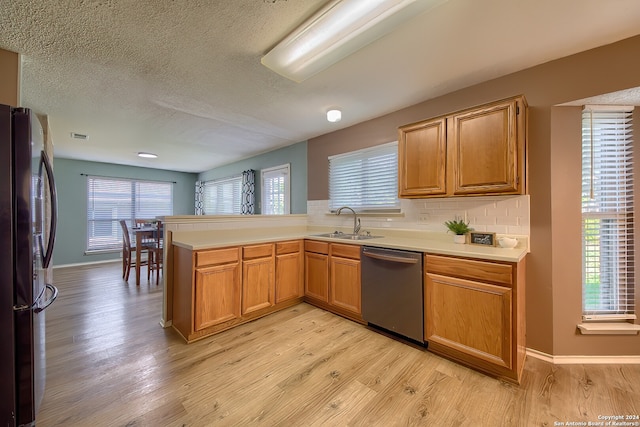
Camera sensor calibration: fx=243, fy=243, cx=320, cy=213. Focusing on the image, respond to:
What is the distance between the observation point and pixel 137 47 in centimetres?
179

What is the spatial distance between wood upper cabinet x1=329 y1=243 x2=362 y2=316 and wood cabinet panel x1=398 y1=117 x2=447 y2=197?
33.8 inches

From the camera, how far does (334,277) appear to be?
2.79 m

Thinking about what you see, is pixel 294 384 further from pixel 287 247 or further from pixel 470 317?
pixel 287 247

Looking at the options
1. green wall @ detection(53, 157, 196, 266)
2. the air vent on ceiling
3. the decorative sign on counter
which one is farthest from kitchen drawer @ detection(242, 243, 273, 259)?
green wall @ detection(53, 157, 196, 266)

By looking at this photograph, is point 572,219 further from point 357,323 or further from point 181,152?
point 181,152

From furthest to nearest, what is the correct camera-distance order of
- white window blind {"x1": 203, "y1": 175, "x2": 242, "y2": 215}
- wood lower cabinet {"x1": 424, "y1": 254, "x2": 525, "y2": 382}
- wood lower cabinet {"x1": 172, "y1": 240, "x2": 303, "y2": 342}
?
white window blind {"x1": 203, "y1": 175, "x2": 242, "y2": 215}, wood lower cabinet {"x1": 172, "y1": 240, "x2": 303, "y2": 342}, wood lower cabinet {"x1": 424, "y1": 254, "x2": 525, "y2": 382}

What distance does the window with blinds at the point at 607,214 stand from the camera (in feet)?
6.27

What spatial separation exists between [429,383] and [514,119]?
80.7 inches

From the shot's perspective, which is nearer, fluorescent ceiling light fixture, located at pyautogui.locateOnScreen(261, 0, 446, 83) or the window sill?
fluorescent ceiling light fixture, located at pyautogui.locateOnScreen(261, 0, 446, 83)

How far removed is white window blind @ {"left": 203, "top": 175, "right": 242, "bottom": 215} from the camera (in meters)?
5.88

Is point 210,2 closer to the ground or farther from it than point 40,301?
farther from it

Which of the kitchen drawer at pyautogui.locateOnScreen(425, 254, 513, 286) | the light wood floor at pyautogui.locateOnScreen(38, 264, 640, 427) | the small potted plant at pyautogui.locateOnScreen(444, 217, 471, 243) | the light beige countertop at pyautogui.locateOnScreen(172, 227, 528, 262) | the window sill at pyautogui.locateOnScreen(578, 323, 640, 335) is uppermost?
the small potted plant at pyautogui.locateOnScreen(444, 217, 471, 243)

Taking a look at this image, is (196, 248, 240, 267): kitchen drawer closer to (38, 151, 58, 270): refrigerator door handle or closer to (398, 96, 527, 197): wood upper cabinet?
(38, 151, 58, 270): refrigerator door handle

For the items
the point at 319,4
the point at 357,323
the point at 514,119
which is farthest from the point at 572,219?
the point at 319,4
